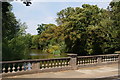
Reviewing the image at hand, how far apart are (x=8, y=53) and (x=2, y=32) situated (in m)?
3.86

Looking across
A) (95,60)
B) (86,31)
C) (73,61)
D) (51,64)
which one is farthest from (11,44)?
(86,31)

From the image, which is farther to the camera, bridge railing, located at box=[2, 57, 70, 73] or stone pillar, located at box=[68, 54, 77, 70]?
stone pillar, located at box=[68, 54, 77, 70]

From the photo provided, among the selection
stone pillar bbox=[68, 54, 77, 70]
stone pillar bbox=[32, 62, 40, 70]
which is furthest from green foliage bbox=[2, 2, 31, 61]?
stone pillar bbox=[68, 54, 77, 70]

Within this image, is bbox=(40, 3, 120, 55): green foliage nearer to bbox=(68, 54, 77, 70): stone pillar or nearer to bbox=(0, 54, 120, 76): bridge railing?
bbox=(0, 54, 120, 76): bridge railing

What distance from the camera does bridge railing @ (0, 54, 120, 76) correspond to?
11.6 m

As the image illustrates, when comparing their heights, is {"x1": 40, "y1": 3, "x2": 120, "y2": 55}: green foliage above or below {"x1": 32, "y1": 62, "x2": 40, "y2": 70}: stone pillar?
above

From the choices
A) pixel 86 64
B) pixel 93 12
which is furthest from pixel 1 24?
pixel 93 12

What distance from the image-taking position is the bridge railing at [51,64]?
1159 cm

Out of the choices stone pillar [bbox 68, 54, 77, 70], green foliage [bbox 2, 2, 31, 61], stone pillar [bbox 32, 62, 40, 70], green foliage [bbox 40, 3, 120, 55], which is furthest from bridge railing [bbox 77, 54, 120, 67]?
green foliage [bbox 40, 3, 120, 55]

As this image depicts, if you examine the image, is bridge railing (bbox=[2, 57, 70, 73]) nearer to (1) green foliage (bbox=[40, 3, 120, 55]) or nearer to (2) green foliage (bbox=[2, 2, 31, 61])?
(2) green foliage (bbox=[2, 2, 31, 61])

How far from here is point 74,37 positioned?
3575 centimetres

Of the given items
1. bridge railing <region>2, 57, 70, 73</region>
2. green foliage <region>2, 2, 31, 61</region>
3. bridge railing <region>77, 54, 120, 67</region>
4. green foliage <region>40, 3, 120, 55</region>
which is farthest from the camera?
green foliage <region>40, 3, 120, 55</region>

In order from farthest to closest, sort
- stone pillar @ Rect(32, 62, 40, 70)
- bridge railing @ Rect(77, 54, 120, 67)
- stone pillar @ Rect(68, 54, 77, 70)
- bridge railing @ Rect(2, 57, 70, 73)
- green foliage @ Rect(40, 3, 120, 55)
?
1. green foliage @ Rect(40, 3, 120, 55)
2. bridge railing @ Rect(77, 54, 120, 67)
3. stone pillar @ Rect(68, 54, 77, 70)
4. stone pillar @ Rect(32, 62, 40, 70)
5. bridge railing @ Rect(2, 57, 70, 73)

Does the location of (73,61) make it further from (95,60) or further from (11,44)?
(11,44)
